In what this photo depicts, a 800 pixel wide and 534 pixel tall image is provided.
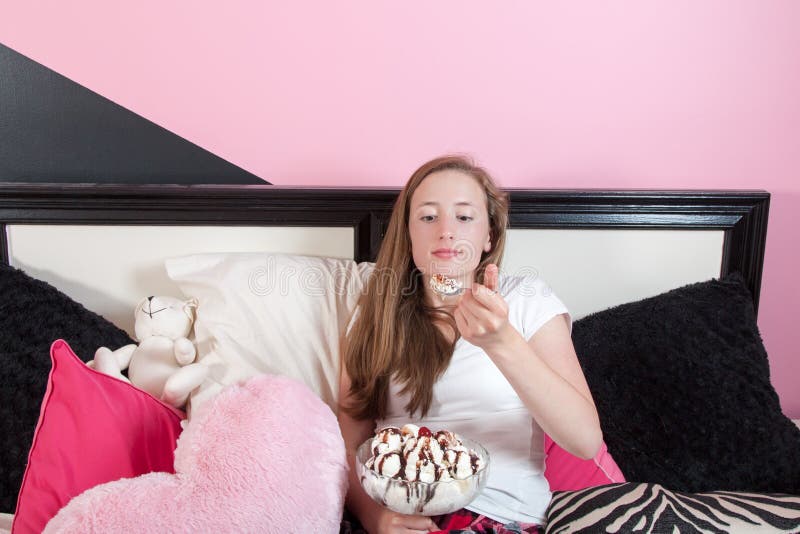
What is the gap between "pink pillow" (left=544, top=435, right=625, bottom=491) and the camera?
4.48 feet

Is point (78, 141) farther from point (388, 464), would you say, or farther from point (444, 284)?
point (388, 464)

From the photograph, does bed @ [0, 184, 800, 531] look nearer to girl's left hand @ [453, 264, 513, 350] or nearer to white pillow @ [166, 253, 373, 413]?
white pillow @ [166, 253, 373, 413]

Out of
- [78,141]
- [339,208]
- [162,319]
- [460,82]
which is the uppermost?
[460,82]

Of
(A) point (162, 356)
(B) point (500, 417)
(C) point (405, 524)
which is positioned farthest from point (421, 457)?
(A) point (162, 356)

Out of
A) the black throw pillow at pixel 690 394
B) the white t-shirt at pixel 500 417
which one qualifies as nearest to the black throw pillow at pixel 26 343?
the white t-shirt at pixel 500 417

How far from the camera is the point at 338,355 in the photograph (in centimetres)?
147

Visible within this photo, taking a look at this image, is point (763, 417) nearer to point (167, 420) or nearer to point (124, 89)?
point (167, 420)

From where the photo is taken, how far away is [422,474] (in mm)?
938

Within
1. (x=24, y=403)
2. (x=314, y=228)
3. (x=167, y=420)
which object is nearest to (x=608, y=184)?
(x=314, y=228)

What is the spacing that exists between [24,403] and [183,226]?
581 mm

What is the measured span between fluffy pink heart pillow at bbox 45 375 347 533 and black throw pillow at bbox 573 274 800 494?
2.41 feet

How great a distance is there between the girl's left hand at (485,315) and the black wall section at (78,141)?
0.98 m

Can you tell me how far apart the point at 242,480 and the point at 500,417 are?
0.57 metres

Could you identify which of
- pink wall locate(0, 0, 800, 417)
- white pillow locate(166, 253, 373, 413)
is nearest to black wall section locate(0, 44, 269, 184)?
pink wall locate(0, 0, 800, 417)
